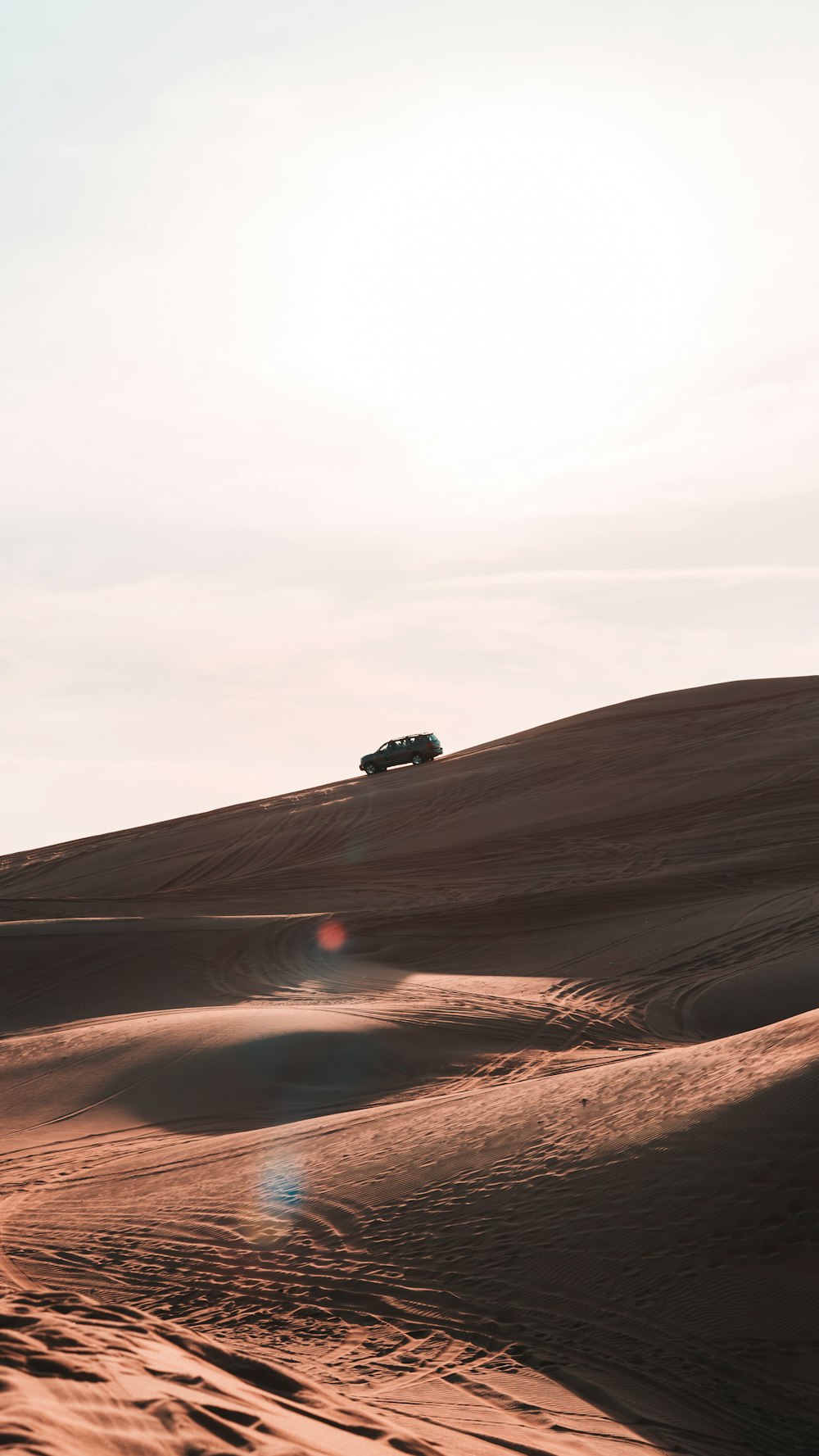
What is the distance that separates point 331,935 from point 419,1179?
11092 mm

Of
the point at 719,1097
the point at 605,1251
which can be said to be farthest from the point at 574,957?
the point at 605,1251

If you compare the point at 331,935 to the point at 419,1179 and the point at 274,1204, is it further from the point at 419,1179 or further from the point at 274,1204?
the point at 419,1179

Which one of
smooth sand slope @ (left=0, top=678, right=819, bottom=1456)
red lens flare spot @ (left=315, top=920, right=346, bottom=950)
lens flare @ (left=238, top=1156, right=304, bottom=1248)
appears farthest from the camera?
red lens flare spot @ (left=315, top=920, right=346, bottom=950)

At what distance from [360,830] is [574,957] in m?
15.8

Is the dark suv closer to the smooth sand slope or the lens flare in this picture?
the smooth sand slope

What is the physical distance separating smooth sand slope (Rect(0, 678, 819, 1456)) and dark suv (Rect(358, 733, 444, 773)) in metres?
22.3

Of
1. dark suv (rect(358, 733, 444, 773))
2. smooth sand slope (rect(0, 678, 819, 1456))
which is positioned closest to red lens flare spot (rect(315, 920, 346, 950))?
smooth sand slope (rect(0, 678, 819, 1456))

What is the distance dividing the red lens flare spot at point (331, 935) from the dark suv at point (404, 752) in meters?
22.4

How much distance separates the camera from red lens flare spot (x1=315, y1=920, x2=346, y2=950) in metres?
17.0

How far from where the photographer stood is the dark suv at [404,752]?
40.8m

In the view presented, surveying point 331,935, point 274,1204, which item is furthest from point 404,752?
Result: point 274,1204

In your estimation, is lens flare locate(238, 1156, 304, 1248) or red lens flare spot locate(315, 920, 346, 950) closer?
lens flare locate(238, 1156, 304, 1248)

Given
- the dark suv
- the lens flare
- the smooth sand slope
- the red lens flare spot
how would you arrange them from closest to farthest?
1. the smooth sand slope
2. the lens flare
3. the red lens flare spot
4. the dark suv

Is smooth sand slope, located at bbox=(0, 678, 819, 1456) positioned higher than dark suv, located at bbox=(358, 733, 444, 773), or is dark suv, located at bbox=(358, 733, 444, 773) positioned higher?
dark suv, located at bbox=(358, 733, 444, 773)
